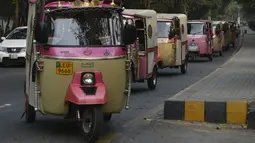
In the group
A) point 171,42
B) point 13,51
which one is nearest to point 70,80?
point 171,42

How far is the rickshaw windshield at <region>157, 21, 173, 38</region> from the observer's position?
2011cm

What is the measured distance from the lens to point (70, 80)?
26.2 feet

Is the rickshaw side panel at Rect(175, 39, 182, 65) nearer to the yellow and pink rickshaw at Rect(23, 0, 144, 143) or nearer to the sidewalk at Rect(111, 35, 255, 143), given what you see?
Answer: the sidewalk at Rect(111, 35, 255, 143)

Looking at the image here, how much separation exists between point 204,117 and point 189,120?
0.95 feet

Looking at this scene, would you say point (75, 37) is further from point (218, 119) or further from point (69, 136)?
point (218, 119)

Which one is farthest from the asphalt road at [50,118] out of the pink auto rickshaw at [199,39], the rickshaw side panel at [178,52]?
the pink auto rickshaw at [199,39]

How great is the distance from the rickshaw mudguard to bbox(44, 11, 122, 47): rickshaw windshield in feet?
1.87

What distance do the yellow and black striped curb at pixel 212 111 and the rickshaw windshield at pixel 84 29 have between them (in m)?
2.00

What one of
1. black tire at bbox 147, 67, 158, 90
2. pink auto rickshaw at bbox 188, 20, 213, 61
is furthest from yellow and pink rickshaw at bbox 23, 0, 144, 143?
pink auto rickshaw at bbox 188, 20, 213, 61

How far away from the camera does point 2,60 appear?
2281 centimetres

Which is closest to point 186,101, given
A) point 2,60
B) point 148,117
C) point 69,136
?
point 148,117

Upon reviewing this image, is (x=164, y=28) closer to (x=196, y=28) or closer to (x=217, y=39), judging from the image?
(x=196, y=28)

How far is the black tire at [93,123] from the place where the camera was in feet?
25.2

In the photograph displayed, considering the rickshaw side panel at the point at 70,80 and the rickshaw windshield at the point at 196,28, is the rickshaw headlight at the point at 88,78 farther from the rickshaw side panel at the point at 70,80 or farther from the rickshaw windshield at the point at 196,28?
the rickshaw windshield at the point at 196,28
